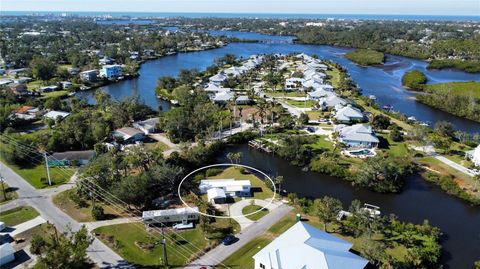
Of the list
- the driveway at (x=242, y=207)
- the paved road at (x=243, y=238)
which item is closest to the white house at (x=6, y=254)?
the paved road at (x=243, y=238)

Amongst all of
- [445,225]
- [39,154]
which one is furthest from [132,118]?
[445,225]

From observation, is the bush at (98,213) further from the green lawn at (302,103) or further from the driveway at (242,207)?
the green lawn at (302,103)

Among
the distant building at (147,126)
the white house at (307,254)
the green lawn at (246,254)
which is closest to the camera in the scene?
the white house at (307,254)

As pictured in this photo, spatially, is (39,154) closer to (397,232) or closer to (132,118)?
(132,118)

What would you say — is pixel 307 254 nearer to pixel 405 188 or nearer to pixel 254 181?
pixel 254 181

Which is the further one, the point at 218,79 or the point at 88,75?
the point at 88,75

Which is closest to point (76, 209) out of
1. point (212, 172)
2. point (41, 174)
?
point (41, 174)
